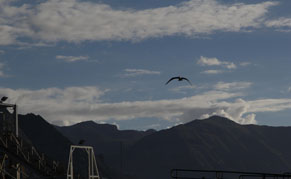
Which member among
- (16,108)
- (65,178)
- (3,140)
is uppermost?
(16,108)

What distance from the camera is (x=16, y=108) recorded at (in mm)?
54188

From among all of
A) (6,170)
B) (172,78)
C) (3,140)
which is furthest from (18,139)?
(172,78)

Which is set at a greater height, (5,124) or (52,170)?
(5,124)

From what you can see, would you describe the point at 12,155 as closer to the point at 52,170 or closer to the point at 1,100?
the point at 52,170

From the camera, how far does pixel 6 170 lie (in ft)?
172

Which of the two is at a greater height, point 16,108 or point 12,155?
point 16,108

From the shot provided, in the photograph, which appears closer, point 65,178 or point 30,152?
point 30,152

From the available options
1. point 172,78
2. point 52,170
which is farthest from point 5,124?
point 172,78

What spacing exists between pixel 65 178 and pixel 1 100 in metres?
10.2

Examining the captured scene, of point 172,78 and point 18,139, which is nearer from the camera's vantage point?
point 172,78

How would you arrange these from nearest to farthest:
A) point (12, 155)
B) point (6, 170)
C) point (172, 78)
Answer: point (172, 78)
point (12, 155)
point (6, 170)

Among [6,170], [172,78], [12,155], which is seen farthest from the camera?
[6,170]

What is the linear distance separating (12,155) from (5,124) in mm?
4242

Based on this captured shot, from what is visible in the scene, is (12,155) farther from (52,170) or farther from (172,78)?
(172,78)
